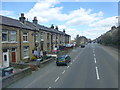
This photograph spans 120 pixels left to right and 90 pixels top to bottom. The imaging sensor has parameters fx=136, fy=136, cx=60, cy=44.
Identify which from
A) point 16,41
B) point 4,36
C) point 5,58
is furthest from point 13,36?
point 5,58

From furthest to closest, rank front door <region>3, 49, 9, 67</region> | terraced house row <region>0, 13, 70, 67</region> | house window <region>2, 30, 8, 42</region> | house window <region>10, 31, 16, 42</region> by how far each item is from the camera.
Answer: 1. house window <region>10, 31, 16, 42</region>
2. terraced house row <region>0, 13, 70, 67</region>
3. house window <region>2, 30, 8, 42</region>
4. front door <region>3, 49, 9, 67</region>

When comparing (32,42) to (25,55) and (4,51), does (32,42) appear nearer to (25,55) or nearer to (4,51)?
(25,55)

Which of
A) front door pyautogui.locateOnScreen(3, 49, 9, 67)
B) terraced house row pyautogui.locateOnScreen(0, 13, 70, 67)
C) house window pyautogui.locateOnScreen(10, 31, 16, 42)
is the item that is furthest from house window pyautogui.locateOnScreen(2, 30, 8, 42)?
front door pyautogui.locateOnScreen(3, 49, 9, 67)

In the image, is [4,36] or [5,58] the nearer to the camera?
[5,58]

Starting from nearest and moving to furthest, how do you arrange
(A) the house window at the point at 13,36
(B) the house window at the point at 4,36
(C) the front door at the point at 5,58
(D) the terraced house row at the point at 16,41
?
(C) the front door at the point at 5,58 < (B) the house window at the point at 4,36 < (D) the terraced house row at the point at 16,41 < (A) the house window at the point at 13,36

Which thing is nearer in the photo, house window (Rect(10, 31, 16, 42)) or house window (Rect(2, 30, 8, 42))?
house window (Rect(2, 30, 8, 42))

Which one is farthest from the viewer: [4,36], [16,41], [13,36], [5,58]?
[16,41]

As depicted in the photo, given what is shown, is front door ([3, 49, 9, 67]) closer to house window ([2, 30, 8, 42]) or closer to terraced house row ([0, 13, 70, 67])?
terraced house row ([0, 13, 70, 67])

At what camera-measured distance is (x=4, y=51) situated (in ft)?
63.0

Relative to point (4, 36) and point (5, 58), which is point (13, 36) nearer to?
point (4, 36)

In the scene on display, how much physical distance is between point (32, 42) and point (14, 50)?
6.64 metres

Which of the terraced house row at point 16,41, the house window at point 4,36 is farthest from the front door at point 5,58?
the house window at point 4,36

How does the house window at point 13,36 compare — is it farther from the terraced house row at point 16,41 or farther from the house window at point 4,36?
the house window at point 4,36

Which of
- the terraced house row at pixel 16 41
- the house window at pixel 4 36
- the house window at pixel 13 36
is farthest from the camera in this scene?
the house window at pixel 13 36
